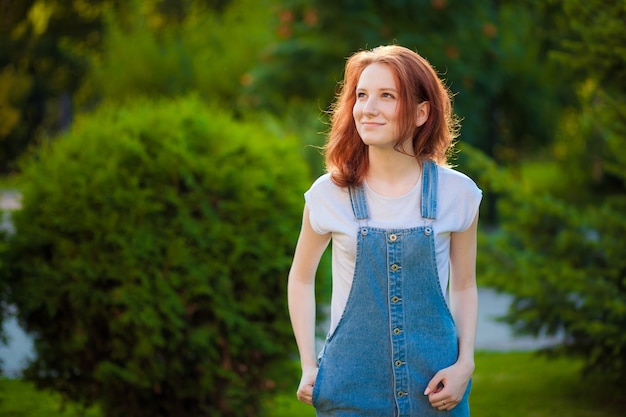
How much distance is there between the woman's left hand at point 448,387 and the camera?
2.59 metres

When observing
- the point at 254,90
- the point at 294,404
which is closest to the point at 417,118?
the point at 294,404

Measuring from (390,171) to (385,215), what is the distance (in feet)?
0.51

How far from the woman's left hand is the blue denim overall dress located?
22mm

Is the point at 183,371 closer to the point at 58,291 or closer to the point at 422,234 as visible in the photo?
the point at 58,291

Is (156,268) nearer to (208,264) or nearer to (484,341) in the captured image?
(208,264)

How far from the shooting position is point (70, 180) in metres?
5.11

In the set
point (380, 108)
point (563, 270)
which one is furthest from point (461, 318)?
point (563, 270)

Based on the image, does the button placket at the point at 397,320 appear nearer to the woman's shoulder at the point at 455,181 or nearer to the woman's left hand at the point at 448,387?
the woman's left hand at the point at 448,387

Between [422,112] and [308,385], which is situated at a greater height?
[422,112]

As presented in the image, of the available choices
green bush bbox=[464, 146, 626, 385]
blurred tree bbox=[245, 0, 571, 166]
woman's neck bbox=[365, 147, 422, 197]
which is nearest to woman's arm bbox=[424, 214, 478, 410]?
woman's neck bbox=[365, 147, 422, 197]

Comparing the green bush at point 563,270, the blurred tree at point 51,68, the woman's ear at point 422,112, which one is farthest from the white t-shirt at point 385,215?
the blurred tree at point 51,68

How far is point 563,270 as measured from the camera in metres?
5.60

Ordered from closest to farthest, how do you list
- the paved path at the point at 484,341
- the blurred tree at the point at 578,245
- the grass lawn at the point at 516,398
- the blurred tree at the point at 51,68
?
1. the blurred tree at the point at 578,245
2. the grass lawn at the point at 516,398
3. the paved path at the point at 484,341
4. the blurred tree at the point at 51,68

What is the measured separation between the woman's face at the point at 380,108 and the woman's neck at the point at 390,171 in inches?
2.0
